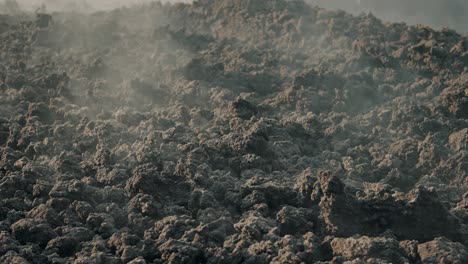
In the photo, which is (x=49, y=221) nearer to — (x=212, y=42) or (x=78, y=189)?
(x=78, y=189)

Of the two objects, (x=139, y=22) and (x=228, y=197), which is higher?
(x=139, y=22)

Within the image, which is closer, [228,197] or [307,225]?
[307,225]

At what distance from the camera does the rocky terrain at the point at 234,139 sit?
2488cm

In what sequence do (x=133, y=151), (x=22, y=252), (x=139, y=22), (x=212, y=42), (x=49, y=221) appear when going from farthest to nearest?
(x=139, y=22), (x=212, y=42), (x=133, y=151), (x=49, y=221), (x=22, y=252)

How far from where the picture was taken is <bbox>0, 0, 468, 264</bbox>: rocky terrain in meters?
24.9

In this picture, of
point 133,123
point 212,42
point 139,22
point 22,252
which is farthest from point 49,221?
point 139,22

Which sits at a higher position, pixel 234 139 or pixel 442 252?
pixel 234 139

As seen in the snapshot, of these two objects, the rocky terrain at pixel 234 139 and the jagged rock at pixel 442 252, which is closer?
the jagged rock at pixel 442 252

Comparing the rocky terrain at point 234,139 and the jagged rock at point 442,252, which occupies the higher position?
the rocky terrain at point 234,139

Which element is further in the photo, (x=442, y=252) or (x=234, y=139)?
(x=234, y=139)

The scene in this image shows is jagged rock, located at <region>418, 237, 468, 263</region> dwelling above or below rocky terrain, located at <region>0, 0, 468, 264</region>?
below

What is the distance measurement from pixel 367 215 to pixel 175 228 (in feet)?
24.0

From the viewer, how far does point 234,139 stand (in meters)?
32.5

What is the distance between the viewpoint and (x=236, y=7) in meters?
58.2
